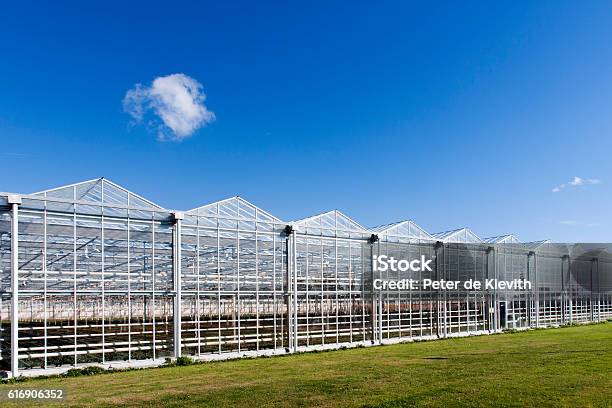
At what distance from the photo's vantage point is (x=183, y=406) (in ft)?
45.8

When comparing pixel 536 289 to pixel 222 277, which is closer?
pixel 222 277

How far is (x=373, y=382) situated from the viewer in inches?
679

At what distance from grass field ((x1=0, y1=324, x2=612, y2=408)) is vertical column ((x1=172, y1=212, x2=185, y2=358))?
1.87 m

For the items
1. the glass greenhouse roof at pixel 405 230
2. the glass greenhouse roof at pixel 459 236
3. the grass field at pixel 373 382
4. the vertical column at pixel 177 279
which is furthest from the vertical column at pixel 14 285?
the glass greenhouse roof at pixel 459 236

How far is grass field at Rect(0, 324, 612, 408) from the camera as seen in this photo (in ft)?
47.3

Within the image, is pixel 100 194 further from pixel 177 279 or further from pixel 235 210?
pixel 235 210

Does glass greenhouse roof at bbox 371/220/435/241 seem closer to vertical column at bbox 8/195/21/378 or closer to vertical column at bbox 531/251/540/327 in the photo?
vertical column at bbox 531/251/540/327

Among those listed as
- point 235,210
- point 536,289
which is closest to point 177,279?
point 235,210

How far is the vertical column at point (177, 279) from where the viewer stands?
81.3 feet

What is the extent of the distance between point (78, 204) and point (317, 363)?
11.4 metres

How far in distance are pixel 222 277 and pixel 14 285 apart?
971cm

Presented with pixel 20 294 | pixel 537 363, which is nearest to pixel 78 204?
pixel 20 294

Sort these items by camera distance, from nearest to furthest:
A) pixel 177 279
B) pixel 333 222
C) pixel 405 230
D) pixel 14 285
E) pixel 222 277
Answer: pixel 14 285 → pixel 177 279 → pixel 222 277 → pixel 333 222 → pixel 405 230

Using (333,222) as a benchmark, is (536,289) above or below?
below
